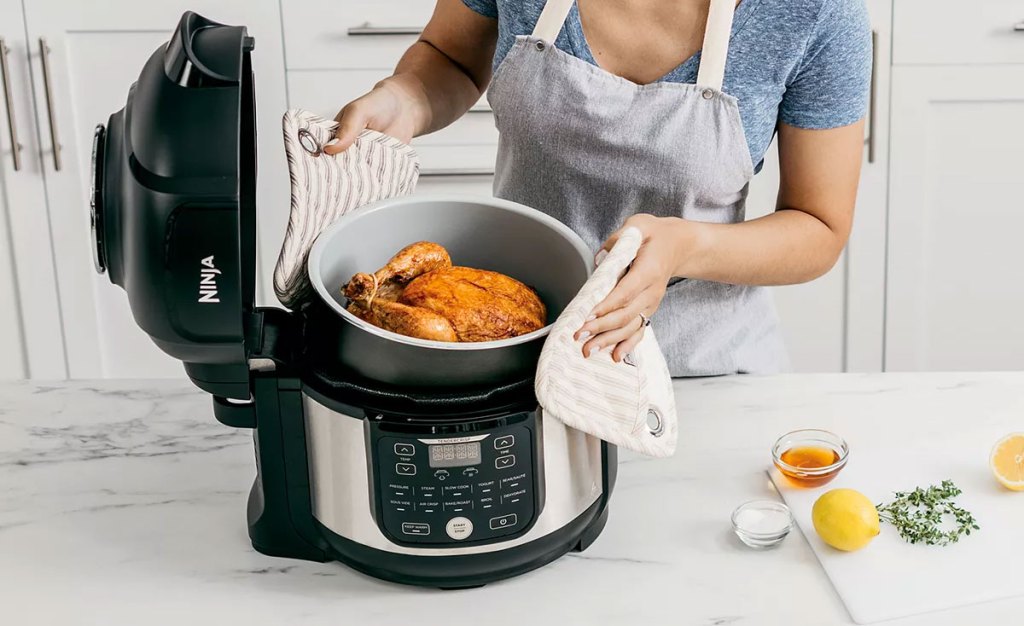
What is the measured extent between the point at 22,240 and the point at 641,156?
1.59 meters

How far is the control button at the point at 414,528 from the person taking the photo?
2.92 feet

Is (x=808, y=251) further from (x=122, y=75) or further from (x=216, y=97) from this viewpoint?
(x=122, y=75)

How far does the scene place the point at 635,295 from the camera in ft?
3.09

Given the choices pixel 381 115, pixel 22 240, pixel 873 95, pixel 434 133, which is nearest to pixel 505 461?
pixel 381 115

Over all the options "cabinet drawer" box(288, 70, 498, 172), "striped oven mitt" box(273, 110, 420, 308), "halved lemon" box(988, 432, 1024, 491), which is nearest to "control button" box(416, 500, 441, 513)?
"striped oven mitt" box(273, 110, 420, 308)

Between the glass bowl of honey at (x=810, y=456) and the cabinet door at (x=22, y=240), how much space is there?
5.94 ft

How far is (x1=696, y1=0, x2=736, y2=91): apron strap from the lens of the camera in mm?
1240

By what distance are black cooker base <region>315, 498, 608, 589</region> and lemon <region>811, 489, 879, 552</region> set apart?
8.2 inches

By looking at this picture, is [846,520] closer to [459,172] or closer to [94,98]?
[459,172]

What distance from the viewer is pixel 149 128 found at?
32.3 inches

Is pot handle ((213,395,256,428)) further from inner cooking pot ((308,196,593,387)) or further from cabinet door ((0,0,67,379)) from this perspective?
cabinet door ((0,0,67,379))

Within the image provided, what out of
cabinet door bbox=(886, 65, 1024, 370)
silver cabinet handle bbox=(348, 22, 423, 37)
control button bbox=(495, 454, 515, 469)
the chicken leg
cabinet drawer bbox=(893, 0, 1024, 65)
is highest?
silver cabinet handle bbox=(348, 22, 423, 37)

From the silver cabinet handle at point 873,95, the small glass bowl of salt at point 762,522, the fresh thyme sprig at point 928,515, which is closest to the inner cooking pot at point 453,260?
the small glass bowl of salt at point 762,522

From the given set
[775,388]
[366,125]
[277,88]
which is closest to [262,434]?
[366,125]
